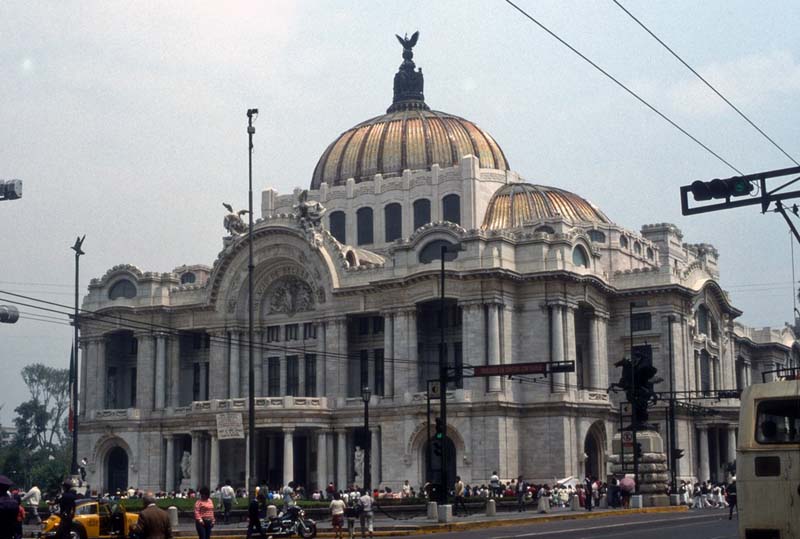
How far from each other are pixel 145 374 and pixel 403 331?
65.5 ft

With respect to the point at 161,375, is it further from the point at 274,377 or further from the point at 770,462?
the point at 770,462

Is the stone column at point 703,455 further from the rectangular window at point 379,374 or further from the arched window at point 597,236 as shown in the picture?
the rectangular window at point 379,374

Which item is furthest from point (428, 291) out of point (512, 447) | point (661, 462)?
point (661, 462)

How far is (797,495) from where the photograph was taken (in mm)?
19125

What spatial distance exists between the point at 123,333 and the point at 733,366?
148 ft

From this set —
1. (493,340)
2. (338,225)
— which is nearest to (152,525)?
(493,340)

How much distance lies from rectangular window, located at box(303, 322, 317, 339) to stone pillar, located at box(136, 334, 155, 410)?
36.7ft

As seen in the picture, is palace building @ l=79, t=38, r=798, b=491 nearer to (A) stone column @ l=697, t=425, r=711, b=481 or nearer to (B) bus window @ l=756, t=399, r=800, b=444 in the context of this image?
(A) stone column @ l=697, t=425, r=711, b=481

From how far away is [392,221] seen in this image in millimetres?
87250

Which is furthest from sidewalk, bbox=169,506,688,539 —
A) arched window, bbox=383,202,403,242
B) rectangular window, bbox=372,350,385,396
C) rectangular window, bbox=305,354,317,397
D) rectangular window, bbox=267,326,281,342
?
arched window, bbox=383,202,403,242

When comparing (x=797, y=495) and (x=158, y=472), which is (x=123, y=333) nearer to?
(x=158, y=472)

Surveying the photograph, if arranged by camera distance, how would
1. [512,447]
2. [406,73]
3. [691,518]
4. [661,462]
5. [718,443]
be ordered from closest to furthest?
[691,518] → [661,462] → [512,447] → [718,443] → [406,73]

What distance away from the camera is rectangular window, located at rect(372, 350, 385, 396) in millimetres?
76188

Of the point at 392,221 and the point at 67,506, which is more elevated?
the point at 392,221
